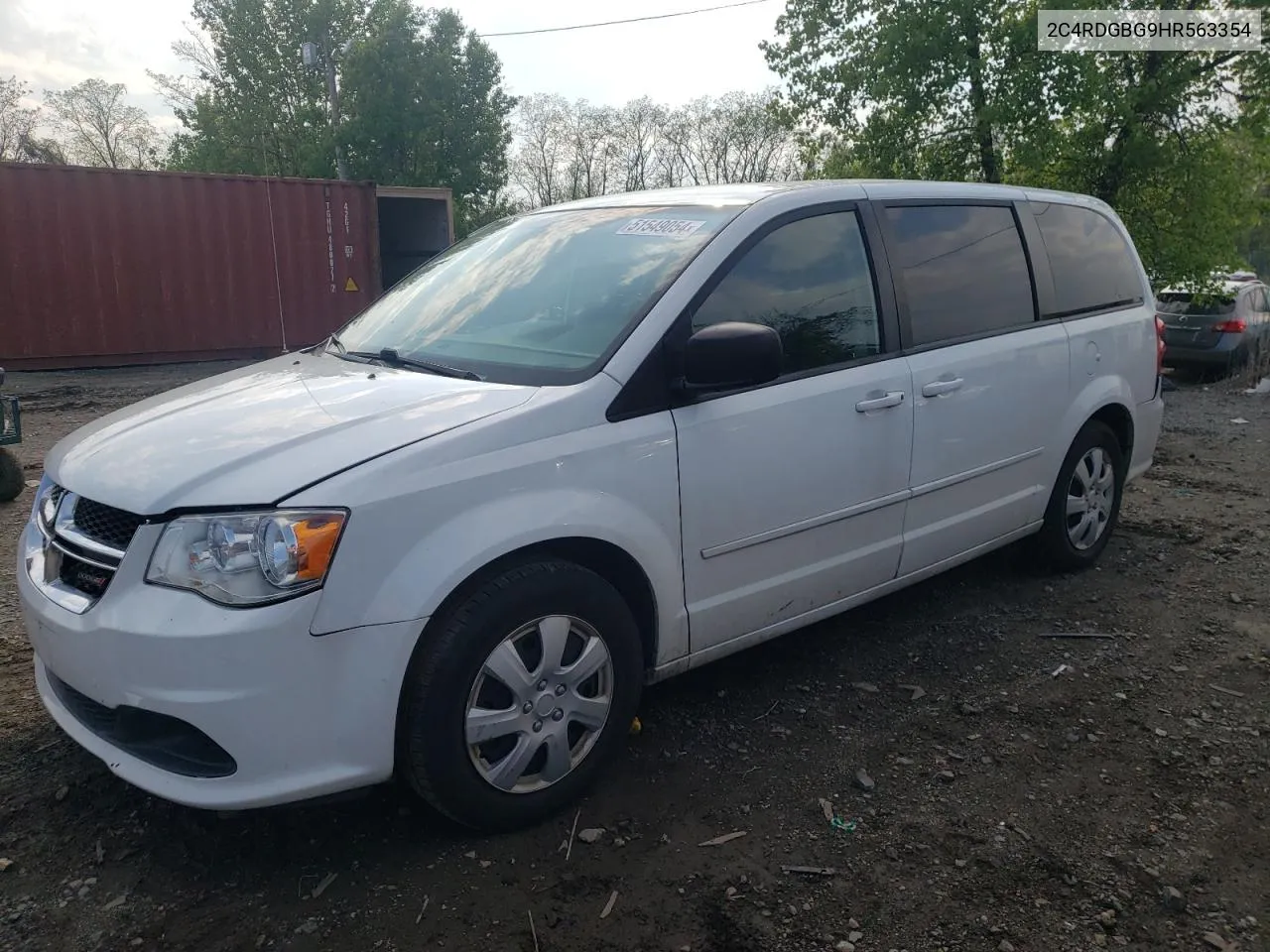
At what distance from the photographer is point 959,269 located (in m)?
3.84

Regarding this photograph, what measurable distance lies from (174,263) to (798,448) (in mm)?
12372

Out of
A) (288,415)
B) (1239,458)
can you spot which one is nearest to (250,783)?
(288,415)

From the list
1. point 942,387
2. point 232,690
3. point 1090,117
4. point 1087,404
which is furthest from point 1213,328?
point 232,690

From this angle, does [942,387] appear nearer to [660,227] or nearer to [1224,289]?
[660,227]

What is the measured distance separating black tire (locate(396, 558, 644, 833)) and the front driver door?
392 millimetres

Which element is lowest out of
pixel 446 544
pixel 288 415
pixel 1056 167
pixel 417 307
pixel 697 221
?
pixel 446 544

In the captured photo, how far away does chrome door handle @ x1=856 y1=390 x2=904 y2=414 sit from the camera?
3.29 m

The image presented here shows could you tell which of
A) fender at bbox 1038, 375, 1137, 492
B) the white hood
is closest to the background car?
fender at bbox 1038, 375, 1137, 492

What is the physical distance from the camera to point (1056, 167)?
12.2 meters

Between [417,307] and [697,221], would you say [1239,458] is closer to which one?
[697,221]

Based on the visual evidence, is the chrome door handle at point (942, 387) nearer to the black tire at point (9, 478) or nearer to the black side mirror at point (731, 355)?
the black side mirror at point (731, 355)

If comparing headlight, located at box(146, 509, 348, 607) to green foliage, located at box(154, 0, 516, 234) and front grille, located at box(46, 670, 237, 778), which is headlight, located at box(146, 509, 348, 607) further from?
green foliage, located at box(154, 0, 516, 234)

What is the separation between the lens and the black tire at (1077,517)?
4.39 meters

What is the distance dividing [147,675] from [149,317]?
40.5ft
